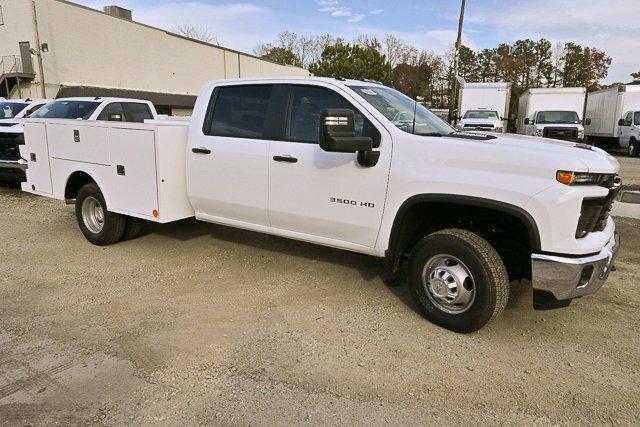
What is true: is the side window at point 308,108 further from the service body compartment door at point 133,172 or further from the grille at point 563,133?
the grille at point 563,133

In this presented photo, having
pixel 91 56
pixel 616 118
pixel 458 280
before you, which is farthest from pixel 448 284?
pixel 91 56

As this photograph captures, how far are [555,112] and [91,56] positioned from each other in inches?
1162

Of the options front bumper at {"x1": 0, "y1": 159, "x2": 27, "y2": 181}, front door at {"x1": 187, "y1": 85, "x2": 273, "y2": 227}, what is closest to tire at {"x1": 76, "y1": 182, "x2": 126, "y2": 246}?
front door at {"x1": 187, "y1": 85, "x2": 273, "y2": 227}

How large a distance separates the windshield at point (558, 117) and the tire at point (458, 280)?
1894 centimetres

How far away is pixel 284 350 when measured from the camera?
3.56m

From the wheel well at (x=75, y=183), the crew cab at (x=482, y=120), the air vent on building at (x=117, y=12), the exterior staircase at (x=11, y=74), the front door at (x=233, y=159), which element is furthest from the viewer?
the air vent on building at (x=117, y=12)

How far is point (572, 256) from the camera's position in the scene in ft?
11.0

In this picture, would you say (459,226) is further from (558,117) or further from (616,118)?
(616,118)

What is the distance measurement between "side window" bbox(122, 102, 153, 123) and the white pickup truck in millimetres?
4576

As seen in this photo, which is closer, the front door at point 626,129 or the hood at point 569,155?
the hood at point 569,155

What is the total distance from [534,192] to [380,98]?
5.63 ft

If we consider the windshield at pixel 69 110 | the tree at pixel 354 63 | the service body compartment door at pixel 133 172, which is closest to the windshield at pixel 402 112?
the service body compartment door at pixel 133 172

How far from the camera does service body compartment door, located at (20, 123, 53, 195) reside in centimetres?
628

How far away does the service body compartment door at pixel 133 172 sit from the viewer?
5.15 m
